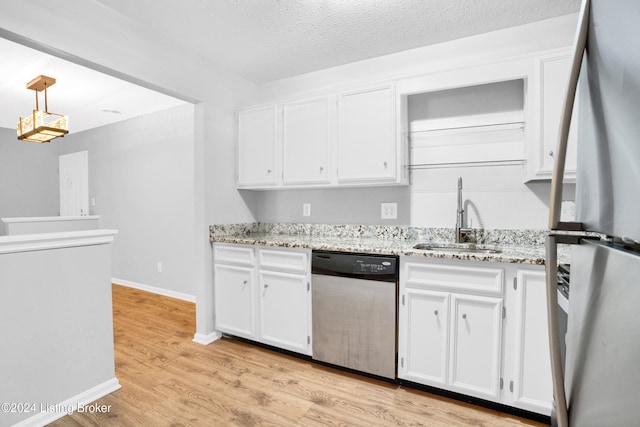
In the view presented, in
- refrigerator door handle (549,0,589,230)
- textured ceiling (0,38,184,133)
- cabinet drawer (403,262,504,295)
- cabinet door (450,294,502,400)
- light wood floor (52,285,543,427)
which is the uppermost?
textured ceiling (0,38,184,133)

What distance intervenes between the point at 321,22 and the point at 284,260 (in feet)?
5.60

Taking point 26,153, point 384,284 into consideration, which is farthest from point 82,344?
point 26,153

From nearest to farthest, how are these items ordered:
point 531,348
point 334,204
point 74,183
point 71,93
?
point 531,348 < point 334,204 < point 71,93 < point 74,183

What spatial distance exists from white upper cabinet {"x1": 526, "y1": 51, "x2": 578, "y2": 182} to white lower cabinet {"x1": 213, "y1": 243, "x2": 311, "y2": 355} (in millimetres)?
1594

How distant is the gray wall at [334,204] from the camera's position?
8.95ft

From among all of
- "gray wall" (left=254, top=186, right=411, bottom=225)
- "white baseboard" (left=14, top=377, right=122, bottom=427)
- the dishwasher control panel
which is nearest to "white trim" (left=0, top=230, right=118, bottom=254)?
"white baseboard" (left=14, top=377, right=122, bottom=427)

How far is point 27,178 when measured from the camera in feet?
18.7

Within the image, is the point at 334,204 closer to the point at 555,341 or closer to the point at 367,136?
the point at 367,136

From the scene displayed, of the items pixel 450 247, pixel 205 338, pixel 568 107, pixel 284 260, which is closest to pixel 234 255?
pixel 284 260

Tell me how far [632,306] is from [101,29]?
2728 millimetres

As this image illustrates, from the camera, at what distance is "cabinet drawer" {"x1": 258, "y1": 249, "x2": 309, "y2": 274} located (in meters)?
2.43

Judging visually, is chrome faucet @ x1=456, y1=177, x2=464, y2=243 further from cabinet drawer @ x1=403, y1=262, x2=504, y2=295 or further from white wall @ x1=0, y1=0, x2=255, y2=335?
white wall @ x1=0, y1=0, x2=255, y2=335

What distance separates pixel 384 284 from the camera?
210cm

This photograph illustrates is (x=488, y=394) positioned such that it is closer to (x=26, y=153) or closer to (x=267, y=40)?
(x=267, y=40)
